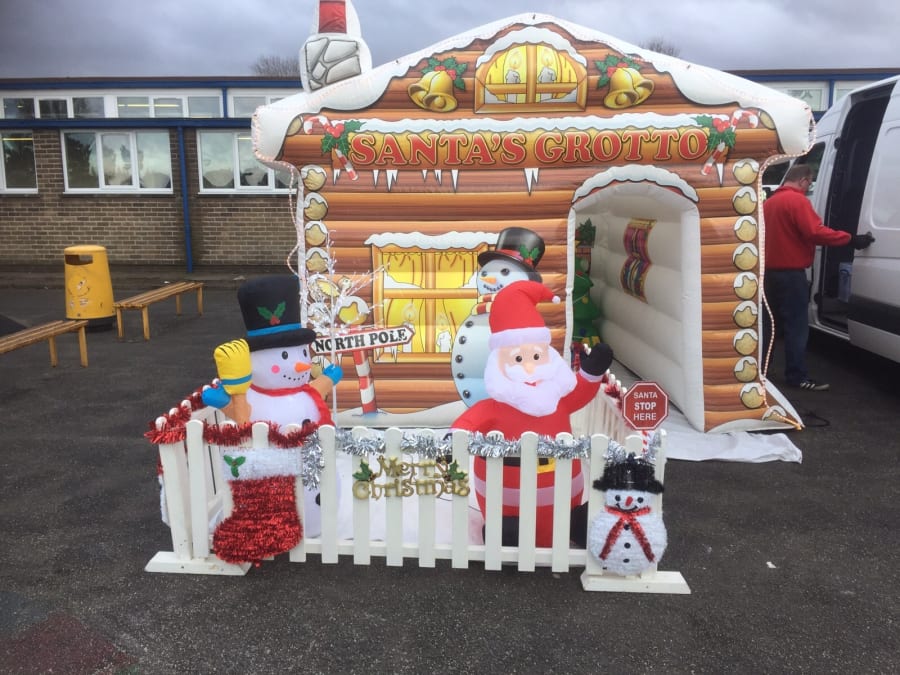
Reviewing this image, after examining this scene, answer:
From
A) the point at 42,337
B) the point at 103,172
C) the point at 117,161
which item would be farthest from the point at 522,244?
the point at 103,172

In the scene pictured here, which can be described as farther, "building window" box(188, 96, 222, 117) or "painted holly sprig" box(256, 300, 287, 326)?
"building window" box(188, 96, 222, 117)

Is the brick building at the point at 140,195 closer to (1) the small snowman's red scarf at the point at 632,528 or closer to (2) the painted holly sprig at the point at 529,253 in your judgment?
(2) the painted holly sprig at the point at 529,253

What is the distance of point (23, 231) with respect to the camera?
14945 millimetres

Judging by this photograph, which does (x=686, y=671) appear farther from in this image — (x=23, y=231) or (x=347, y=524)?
(x=23, y=231)

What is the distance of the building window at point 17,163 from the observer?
49.5 feet

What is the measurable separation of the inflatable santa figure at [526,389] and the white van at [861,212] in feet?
12.4

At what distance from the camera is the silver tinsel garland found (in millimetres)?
3150

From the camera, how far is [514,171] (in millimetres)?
5301

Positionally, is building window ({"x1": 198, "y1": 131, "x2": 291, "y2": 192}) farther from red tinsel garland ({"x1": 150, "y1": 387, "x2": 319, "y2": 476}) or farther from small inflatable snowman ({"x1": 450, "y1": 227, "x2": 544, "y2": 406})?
red tinsel garland ({"x1": 150, "y1": 387, "x2": 319, "y2": 476})

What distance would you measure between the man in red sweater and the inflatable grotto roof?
118 cm

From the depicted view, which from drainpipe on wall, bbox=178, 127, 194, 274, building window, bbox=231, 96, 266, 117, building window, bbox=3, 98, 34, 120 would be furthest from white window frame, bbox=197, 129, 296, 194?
building window, bbox=3, 98, 34, 120

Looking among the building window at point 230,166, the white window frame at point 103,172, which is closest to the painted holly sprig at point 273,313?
the building window at point 230,166

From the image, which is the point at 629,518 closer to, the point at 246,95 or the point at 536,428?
the point at 536,428

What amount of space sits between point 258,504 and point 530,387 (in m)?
1.38
